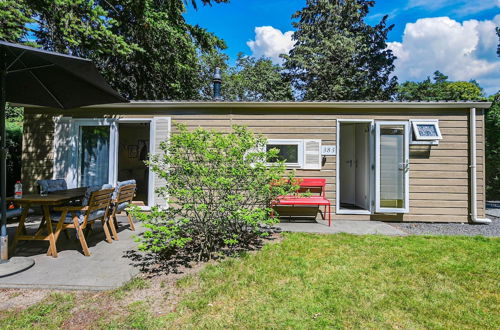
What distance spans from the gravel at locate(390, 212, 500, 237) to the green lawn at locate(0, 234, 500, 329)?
992 mm

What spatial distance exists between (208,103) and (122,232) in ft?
9.24

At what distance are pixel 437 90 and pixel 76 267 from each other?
82.8ft

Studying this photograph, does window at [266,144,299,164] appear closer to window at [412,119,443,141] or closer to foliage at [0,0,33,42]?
window at [412,119,443,141]

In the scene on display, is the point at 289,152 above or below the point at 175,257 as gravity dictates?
above

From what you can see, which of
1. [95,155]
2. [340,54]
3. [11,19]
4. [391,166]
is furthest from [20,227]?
[340,54]

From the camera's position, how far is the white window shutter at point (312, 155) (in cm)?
539

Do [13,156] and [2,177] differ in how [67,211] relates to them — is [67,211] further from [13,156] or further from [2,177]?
[13,156]

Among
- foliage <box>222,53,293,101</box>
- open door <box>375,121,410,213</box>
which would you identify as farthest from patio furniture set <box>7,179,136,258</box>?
foliage <box>222,53,293,101</box>

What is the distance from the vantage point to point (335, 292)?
7.68 feet

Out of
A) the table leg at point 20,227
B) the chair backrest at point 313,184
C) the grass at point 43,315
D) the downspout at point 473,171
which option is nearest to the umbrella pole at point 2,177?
the table leg at point 20,227

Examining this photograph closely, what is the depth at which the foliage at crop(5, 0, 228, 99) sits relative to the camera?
6227 millimetres

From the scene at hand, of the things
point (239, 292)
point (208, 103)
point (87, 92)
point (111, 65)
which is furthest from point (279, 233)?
point (111, 65)

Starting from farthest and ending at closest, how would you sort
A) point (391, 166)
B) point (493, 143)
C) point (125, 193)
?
point (493, 143)
point (391, 166)
point (125, 193)

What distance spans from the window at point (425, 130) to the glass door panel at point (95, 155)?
6.16m
